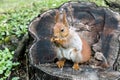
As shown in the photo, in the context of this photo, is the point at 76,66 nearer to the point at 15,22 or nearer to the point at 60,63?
the point at 60,63

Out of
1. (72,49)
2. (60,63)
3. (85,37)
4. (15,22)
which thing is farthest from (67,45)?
(15,22)

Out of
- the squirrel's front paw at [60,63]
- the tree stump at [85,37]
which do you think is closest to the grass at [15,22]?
the tree stump at [85,37]

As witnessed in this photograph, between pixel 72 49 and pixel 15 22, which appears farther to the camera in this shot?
pixel 15 22

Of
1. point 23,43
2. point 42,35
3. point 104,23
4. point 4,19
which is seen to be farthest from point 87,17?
point 4,19

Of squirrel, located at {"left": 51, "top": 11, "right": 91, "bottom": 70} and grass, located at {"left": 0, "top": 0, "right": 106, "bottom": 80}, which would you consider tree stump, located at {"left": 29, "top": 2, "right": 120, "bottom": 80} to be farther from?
grass, located at {"left": 0, "top": 0, "right": 106, "bottom": 80}

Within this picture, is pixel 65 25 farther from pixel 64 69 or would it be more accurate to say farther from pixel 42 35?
pixel 42 35

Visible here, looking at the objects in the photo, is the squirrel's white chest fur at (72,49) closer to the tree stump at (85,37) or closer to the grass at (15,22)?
the tree stump at (85,37)
